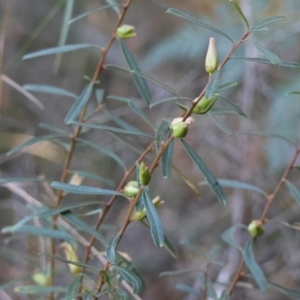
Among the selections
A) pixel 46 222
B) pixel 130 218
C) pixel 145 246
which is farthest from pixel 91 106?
pixel 130 218

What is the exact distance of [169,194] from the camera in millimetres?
1531

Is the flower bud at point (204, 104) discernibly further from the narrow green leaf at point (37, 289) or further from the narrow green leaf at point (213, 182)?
the narrow green leaf at point (37, 289)

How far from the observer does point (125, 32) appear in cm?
54

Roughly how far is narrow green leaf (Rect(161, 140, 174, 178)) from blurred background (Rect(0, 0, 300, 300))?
1.51ft

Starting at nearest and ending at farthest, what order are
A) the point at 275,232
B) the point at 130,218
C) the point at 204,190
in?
the point at 130,218
the point at 275,232
the point at 204,190

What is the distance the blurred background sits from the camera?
1143mm

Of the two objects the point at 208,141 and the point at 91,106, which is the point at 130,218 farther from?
the point at 91,106

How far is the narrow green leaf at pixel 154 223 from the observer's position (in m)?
0.38

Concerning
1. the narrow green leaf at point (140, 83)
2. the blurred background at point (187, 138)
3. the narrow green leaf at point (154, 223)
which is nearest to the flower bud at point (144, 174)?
the narrow green leaf at point (154, 223)

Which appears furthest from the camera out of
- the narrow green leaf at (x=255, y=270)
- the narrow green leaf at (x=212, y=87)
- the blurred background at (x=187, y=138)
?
the blurred background at (x=187, y=138)

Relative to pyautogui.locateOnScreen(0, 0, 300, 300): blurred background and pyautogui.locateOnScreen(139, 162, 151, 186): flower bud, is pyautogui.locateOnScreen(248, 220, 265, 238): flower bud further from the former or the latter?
pyautogui.locateOnScreen(0, 0, 300, 300): blurred background

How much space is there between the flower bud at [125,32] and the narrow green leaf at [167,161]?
7.3 inches

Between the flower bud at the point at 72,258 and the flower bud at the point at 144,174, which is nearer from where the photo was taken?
the flower bud at the point at 144,174

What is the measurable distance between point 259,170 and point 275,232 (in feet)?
0.87
